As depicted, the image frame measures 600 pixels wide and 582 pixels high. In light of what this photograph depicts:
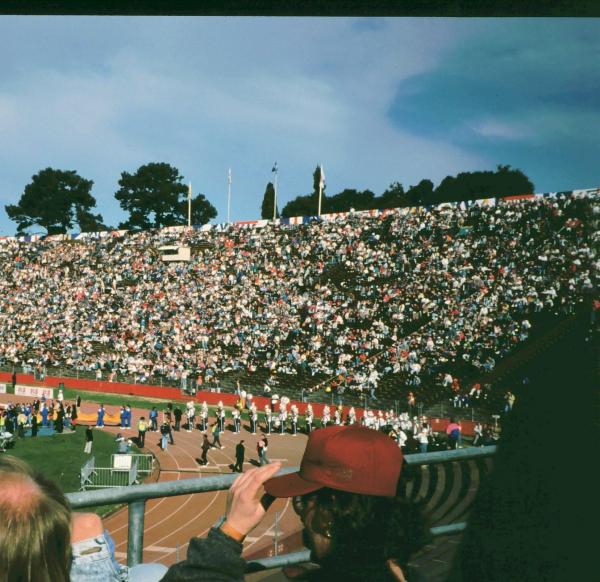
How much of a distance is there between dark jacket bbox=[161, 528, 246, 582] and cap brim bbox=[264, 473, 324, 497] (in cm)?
24

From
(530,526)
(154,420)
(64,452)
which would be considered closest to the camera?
(530,526)

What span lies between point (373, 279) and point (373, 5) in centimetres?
3685

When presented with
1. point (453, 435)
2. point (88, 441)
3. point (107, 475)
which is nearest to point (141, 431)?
point (88, 441)

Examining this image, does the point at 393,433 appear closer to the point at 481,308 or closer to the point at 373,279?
the point at 481,308

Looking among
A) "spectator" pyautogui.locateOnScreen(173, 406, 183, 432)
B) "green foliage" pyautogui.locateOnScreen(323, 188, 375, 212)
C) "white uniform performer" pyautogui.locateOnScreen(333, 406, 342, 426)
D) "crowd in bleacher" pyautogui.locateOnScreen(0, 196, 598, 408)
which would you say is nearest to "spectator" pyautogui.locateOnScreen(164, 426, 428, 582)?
"white uniform performer" pyautogui.locateOnScreen(333, 406, 342, 426)

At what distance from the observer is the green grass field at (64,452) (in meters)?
21.2

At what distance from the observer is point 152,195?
316ft

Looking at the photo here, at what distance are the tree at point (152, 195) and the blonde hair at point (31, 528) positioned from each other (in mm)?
97646

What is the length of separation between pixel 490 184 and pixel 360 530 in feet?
252

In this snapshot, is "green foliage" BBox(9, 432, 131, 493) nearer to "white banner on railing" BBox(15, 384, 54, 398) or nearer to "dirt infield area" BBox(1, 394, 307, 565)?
"dirt infield area" BBox(1, 394, 307, 565)

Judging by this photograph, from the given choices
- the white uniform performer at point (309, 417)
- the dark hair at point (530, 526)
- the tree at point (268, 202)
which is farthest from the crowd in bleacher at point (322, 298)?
the tree at point (268, 202)

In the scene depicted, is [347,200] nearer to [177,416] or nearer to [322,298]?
[322,298]

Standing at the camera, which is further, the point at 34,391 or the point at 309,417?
the point at 34,391

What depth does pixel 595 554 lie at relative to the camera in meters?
4.01
